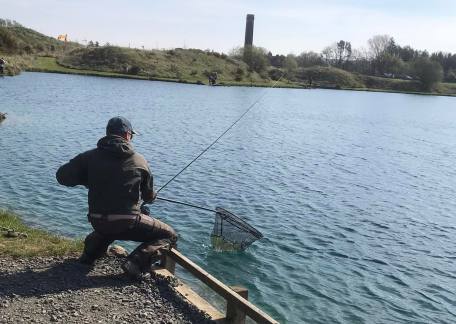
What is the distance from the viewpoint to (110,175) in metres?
8.11

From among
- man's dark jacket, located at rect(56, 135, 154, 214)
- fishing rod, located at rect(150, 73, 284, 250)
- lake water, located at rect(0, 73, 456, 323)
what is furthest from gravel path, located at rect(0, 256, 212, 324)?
fishing rod, located at rect(150, 73, 284, 250)

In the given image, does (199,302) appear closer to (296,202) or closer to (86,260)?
(86,260)

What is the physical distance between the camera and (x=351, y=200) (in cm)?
2170

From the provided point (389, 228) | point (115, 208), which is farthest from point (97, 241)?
point (389, 228)

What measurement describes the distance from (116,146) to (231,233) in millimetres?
6262

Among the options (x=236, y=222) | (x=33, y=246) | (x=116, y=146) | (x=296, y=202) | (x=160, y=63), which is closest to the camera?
(x=116, y=146)

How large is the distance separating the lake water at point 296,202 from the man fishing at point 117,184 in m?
4.03

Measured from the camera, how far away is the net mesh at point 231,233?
43.7ft

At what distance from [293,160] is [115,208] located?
75.7 ft

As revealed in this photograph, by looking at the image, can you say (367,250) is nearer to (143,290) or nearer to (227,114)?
(143,290)

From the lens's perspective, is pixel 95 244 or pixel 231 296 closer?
pixel 231 296

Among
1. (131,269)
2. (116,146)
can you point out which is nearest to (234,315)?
(131,269)

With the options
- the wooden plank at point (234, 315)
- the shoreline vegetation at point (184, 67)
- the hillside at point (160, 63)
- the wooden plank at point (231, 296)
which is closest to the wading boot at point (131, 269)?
the wooden plank at point (231, 296)

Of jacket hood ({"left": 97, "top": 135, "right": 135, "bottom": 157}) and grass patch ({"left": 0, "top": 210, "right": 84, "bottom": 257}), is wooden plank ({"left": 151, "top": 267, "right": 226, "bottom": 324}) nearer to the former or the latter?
grass patch ({"left": 0, "top": 210, "right": 84, "bottom": 257})
